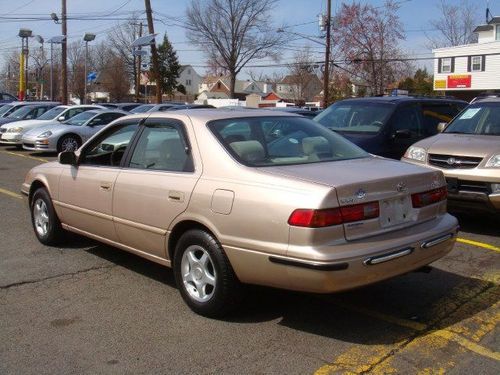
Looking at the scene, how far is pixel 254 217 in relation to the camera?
3.85 m

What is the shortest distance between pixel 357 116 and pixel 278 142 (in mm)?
5083

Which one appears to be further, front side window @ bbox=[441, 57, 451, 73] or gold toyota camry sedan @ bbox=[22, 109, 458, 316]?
front side window @ bbox=[441, 57, 451, 73]

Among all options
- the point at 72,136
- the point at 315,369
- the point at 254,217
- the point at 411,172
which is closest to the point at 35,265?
the point at 254,217

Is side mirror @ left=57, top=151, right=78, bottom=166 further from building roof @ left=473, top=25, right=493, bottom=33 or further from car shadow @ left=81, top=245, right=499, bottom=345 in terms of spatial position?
building roof @ left=473, top=25, right=493, bottom=33

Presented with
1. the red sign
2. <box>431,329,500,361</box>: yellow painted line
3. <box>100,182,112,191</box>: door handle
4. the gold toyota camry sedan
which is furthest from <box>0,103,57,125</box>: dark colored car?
the red sign

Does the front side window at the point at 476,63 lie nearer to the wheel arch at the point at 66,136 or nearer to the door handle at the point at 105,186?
the wheel arch at the point at 66,136

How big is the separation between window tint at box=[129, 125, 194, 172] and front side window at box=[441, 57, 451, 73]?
42.3m

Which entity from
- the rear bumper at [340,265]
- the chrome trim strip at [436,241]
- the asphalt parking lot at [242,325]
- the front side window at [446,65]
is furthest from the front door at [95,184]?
the front side window at [446,65]

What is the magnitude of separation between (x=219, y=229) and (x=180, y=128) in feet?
3.62

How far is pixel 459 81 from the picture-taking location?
42438 mm

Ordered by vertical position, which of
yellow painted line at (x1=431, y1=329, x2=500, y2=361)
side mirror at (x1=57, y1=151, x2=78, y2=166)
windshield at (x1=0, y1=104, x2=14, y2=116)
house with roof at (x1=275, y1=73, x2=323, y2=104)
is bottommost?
yellow painted line at (x1=431, y1=329, x2=500, y2=361)

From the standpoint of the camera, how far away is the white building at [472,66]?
40625mm

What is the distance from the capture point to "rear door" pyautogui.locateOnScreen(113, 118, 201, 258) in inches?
176

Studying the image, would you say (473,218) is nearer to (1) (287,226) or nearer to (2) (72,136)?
(1) (287,226)
